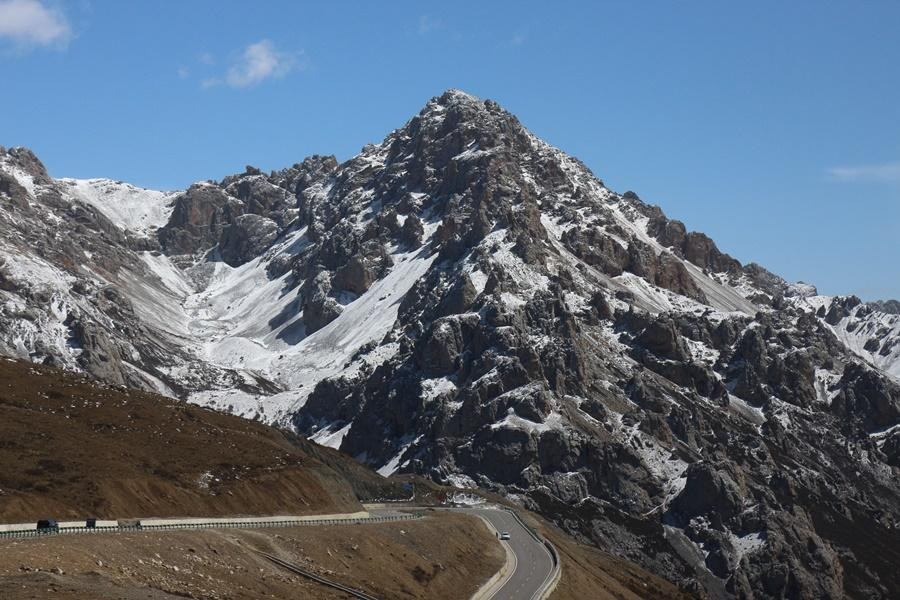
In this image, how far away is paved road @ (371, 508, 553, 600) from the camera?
12525 cm

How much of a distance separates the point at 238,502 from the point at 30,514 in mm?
25966

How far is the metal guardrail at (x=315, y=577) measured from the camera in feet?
323

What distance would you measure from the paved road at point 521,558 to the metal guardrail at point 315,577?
24215mm

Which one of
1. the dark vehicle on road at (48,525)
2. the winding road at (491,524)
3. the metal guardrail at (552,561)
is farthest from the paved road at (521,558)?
the dark vehicle on road at (48,525)

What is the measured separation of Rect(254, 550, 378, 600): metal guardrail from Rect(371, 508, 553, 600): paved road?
24.2 meters

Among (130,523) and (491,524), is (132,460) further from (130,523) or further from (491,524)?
(491,524)

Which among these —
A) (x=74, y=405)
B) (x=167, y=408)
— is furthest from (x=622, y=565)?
(x=74, y=405)

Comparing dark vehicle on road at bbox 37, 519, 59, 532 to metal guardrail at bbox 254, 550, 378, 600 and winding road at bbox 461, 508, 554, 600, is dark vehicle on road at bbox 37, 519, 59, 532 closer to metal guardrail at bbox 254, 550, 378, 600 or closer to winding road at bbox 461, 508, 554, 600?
metal guardrail at bbox 254, 550, 378, 600

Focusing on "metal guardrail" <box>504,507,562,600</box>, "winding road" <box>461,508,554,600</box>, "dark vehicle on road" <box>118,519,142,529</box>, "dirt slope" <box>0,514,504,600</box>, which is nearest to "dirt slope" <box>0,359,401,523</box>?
"dark vehicle on road" <box>118,519,142,529</box>

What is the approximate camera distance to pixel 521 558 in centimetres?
14312

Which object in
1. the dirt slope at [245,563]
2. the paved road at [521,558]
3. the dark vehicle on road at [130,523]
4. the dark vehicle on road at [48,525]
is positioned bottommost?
the dark vehicle on road at [48,525]

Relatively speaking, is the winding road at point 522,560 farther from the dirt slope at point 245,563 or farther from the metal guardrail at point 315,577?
the metal guardrail at point 315,577

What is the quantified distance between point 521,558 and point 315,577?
1907 inches

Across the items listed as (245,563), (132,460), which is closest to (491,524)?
(132,460)
